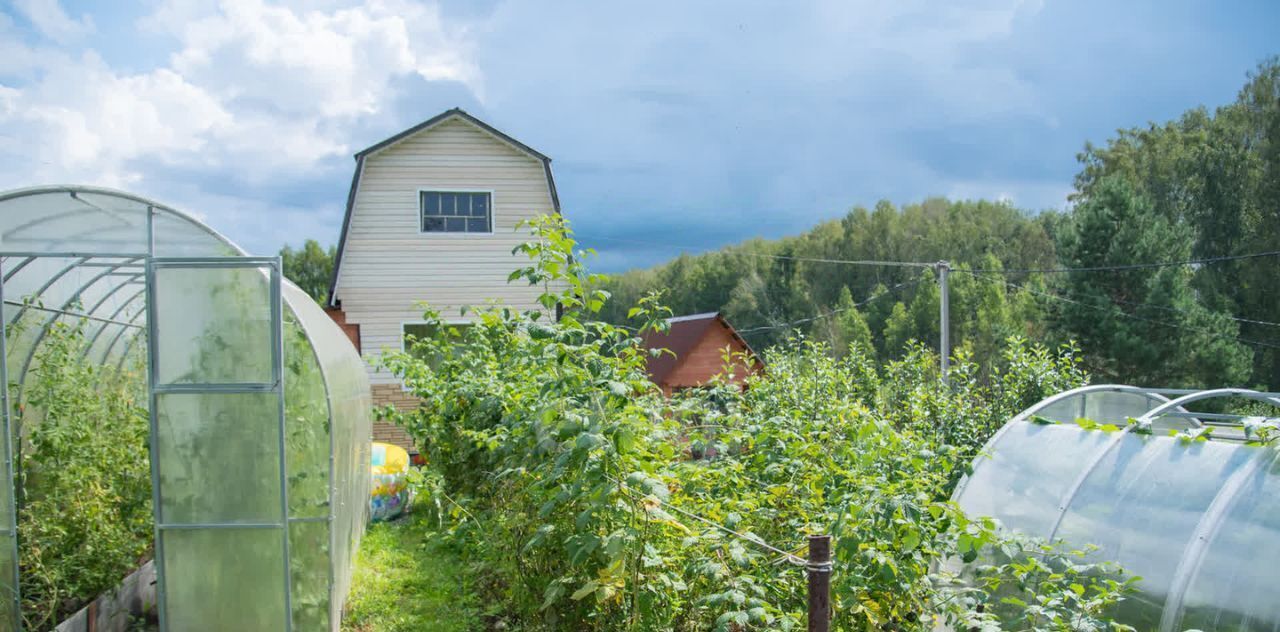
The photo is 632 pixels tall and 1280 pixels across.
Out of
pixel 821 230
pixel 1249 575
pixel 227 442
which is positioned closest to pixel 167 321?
pixel 227 442

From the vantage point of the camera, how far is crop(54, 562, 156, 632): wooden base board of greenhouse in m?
5.83

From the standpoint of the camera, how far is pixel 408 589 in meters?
7.58

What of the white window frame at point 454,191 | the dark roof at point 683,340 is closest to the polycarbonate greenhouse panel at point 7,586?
the white window frame at point 454,191

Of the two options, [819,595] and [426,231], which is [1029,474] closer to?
[819,595]

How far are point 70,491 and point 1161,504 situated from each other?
6.97m

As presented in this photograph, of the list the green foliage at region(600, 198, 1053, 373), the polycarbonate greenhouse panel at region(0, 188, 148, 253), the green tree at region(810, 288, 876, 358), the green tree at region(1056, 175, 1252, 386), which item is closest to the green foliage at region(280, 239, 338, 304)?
the green foliage at region(600, 198, 1053, 373)

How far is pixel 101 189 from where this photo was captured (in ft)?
18.9

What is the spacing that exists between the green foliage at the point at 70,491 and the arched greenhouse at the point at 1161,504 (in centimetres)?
615

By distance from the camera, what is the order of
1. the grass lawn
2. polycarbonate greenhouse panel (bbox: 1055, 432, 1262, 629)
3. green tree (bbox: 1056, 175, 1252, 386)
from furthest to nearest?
green tree (bbox: 1056, 175, 1252, 386)
the grass lawn
polycarbonate greenhouse panel (bbox: 1055, 432, 1262, 629)

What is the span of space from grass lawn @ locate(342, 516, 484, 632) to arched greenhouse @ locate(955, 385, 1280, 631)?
4.00 meters

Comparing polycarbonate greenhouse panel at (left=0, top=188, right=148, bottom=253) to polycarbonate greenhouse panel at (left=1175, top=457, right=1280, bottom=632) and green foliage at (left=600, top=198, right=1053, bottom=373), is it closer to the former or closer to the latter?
polycarbonate greenhouse panel at (left=1175, top=457, right=1280, bottom=632)

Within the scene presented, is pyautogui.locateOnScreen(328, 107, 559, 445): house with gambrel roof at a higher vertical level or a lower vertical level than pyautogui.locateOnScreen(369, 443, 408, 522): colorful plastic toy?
higher

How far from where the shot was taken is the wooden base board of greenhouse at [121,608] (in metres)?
5.83

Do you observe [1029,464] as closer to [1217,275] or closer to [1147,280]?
[1147,280]
